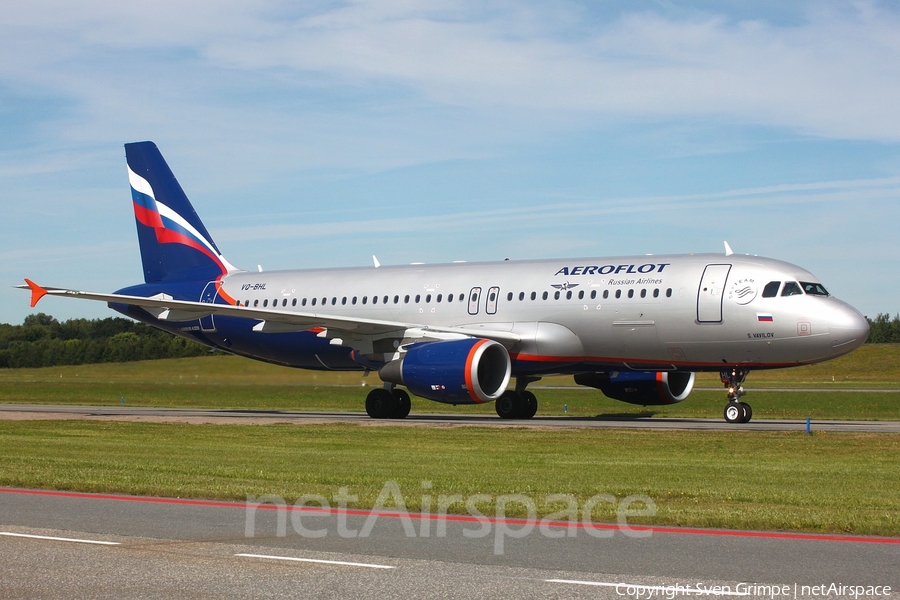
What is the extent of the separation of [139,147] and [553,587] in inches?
1326

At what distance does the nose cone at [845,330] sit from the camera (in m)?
25.7

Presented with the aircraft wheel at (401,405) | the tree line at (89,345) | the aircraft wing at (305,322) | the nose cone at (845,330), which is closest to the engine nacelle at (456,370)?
the aircraft wing at (305,322)

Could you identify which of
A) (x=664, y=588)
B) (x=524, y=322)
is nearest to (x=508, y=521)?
(x=664, y=588)

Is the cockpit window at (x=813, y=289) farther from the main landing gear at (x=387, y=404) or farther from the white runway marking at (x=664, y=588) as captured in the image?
the white runway marking at (x=664, y=588)

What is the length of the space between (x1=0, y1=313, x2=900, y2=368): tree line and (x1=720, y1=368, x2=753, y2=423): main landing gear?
A: 3239cm

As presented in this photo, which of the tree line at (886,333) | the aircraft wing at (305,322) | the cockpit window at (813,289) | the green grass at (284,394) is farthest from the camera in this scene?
the tree line at (886,333)

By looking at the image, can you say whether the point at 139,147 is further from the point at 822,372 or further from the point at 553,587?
the point at 822,372

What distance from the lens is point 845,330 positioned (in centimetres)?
2567

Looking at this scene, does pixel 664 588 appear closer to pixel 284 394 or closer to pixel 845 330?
pixel 845 330

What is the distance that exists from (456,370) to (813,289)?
8.93m

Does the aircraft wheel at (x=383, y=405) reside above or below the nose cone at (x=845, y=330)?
below

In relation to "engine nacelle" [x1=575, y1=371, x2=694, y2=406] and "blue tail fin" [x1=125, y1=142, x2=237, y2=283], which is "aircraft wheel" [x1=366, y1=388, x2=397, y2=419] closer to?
"engine nacelle" [x1=575, y1=371, x2=694, y2=406]

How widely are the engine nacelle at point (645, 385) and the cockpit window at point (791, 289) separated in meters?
5.54

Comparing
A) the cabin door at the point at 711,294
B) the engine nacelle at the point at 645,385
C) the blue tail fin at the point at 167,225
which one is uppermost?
the blue tail fin at the point at 167,225
